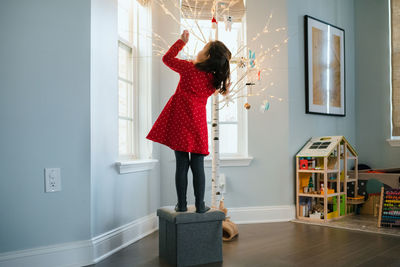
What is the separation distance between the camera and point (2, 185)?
2074mm

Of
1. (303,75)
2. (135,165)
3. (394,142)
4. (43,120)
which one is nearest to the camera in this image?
(43,120)

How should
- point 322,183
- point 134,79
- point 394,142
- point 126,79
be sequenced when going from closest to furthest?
point 126,79 < point 134,79 < point 322,183 < point 394,142

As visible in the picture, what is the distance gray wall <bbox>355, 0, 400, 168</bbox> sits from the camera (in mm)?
4727

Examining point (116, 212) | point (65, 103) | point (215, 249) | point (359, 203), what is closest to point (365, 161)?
point (359, 203)

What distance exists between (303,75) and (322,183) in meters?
1.20

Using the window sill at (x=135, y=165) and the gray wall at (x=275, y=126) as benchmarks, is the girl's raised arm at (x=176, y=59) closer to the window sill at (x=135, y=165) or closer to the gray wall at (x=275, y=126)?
the window sill at (x=135, y=165)

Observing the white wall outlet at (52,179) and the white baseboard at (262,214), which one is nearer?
the white wall outlet at (52,179)

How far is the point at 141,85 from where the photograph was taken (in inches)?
136

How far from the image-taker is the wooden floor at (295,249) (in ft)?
7.93

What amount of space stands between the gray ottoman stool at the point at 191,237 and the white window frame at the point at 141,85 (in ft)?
3.06

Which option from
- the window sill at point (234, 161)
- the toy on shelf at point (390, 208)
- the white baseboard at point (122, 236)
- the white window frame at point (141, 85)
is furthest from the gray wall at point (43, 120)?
the toy on shelf at point (390, 208)

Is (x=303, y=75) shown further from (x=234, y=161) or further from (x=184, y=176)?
(x=184, y=176)

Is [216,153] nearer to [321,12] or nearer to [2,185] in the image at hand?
[2,185]

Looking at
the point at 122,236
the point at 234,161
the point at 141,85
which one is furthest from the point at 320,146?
the point at 122,236
